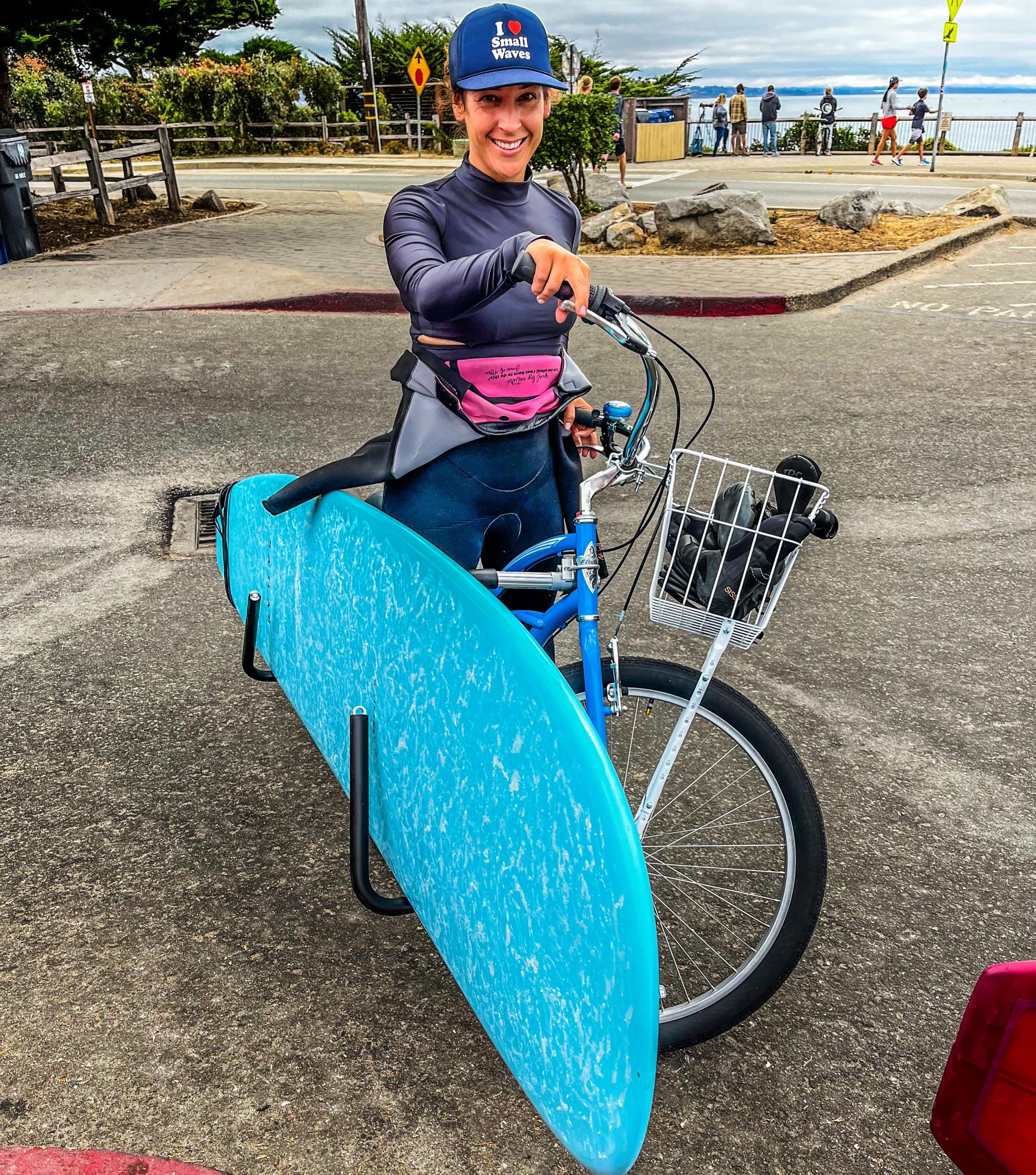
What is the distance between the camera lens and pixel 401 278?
7.38ft

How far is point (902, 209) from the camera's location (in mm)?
15484

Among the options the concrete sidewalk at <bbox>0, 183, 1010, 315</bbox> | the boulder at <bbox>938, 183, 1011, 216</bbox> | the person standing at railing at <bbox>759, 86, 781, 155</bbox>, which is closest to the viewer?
the concrete sidewalk at <bbox>0, 183, 1010, 315</bbox>

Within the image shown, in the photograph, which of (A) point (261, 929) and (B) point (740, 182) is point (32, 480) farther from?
(B) point (740, 182)

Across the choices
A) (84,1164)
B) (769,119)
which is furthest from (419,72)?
(84,1164)

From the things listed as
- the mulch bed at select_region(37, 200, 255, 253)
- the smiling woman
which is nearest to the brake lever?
the smiling woman

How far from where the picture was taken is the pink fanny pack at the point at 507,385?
238 centimetres

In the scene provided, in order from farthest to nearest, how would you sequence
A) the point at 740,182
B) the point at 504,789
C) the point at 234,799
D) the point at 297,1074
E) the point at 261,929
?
the point at 740,182, the point at 234,799, the point at 261,929, the point at 297,1074, the point at 504,789

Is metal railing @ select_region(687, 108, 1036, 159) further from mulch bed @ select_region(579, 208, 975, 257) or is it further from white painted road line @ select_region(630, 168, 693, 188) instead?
mulch bed @ select_region(579, 208, 975, 257)

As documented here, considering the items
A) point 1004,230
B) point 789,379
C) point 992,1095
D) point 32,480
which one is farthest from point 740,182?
point 992,1095

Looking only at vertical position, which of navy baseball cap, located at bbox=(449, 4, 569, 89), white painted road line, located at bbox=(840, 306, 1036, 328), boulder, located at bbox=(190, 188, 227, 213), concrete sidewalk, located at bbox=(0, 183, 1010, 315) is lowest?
white painted road line, located at bbox=(840, 306, 1036, 328)

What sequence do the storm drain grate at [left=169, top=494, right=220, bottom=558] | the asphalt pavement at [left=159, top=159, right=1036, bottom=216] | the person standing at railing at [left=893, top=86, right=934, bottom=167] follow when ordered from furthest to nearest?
the person standing at railing at [left=893, top=86, right=934, bottom=167] → the asphalt pavement at [left=159, top=159, right=1036, bottom=216] → the storm drain grate at [left=169, top=494, right=220, bottom=558]

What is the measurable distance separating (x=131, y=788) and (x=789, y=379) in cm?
595

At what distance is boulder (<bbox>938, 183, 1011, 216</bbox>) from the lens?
15.2m

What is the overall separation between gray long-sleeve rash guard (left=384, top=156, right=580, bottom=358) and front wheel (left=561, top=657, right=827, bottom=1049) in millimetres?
782
